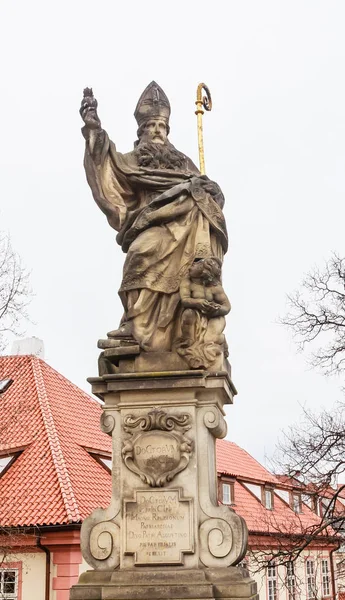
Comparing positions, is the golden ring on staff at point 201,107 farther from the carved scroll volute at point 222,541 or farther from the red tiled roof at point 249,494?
the red tiled roof at point 249,494

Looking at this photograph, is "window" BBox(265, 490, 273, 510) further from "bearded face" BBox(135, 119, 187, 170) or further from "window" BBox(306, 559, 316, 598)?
"bearded face" BBox(135, 119, 187, 170)

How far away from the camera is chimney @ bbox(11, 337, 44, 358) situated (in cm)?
2520

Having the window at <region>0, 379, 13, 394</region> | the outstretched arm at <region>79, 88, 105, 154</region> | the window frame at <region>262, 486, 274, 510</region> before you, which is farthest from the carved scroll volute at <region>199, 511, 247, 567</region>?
the window frame at <region>262, 486, 274, 510</region>

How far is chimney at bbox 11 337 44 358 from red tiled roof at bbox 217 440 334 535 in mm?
7509

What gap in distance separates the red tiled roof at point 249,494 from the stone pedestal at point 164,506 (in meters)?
18.8

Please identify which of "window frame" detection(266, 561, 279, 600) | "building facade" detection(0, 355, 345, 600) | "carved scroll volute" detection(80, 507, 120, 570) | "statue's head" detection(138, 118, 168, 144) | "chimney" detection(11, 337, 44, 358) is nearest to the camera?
"carved scroll volute" detection(80, 507, 120, 570)

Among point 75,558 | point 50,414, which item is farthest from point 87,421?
point 75,558

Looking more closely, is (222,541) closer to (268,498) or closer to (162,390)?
(162,390)

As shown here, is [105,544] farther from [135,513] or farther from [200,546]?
[200,546]

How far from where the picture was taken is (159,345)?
20.6 ft

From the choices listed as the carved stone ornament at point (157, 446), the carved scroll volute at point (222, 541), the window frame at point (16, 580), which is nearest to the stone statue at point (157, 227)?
the carved stone ornament at point (157, 446)

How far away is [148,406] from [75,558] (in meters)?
11.4

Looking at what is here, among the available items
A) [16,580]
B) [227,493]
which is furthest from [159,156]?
[227,493]

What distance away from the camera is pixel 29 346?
25.4m
